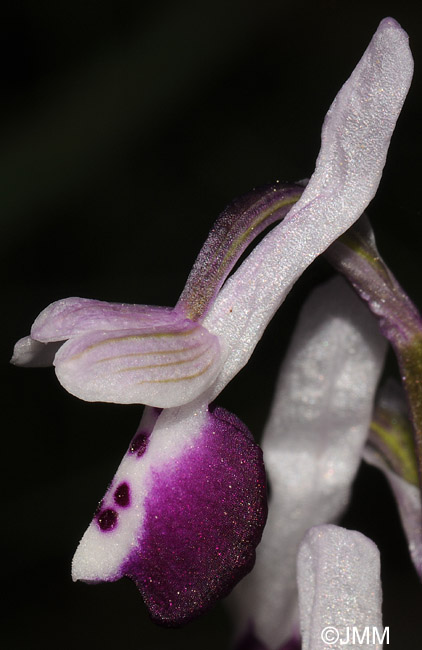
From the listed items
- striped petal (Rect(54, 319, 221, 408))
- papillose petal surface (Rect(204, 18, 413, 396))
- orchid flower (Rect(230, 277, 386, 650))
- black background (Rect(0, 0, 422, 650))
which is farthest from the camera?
black background (Rect(0, 0, 422, 650))

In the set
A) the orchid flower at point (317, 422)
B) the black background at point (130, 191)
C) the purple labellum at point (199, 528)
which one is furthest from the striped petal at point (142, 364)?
the black background at point (130, 191)

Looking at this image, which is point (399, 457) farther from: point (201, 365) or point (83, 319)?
point (83, 319)

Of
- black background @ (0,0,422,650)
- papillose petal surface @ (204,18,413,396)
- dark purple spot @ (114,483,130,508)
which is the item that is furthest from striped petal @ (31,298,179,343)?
black background @ (0,0,422,650)

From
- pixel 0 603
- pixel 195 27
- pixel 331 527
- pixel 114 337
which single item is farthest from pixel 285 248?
pixel 0 603

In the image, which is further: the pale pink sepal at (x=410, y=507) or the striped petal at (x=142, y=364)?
the pale pink sepal at (x=410, y=507)

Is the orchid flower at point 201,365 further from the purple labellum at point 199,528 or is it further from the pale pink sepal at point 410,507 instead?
the pale pink sepal at point 410,507

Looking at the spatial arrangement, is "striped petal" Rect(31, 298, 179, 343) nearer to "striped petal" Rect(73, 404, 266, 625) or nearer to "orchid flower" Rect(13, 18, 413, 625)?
"orchid flower" Rect(13, 18, 413, 625)

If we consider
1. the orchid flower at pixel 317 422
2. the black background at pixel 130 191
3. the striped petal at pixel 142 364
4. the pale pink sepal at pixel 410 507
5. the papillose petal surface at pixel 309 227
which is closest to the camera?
the striped petal at pixel 142 364
